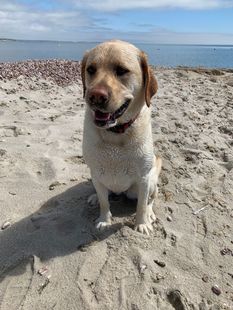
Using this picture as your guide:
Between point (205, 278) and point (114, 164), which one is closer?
point (205, 278)

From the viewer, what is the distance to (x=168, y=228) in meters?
3.67

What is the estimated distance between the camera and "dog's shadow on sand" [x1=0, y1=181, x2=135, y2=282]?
128 inches

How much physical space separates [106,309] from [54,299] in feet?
1.23

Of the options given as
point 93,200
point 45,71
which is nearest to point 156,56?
point 45,71

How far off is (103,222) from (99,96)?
1277 millimetres

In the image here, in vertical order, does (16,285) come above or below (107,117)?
below

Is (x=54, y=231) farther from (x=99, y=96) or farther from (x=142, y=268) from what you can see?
(x=99, y=96)

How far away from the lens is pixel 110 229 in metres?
3.54

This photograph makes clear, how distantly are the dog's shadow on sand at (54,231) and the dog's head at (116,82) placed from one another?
1.06 meters

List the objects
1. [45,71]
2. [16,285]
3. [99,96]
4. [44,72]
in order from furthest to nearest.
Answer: [45,71]
[44,72]
[16,285]
[99,96]

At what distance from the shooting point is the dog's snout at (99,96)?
2.82 m

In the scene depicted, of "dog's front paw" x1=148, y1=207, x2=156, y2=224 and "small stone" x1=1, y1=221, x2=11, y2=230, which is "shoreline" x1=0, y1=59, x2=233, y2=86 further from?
Result: "dog's front paw" x1=148, y1=207, x2=156, y2=224

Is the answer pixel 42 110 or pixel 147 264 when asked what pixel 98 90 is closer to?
pixel 147 264

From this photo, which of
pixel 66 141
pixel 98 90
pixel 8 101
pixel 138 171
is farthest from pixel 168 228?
pixel 8 101
